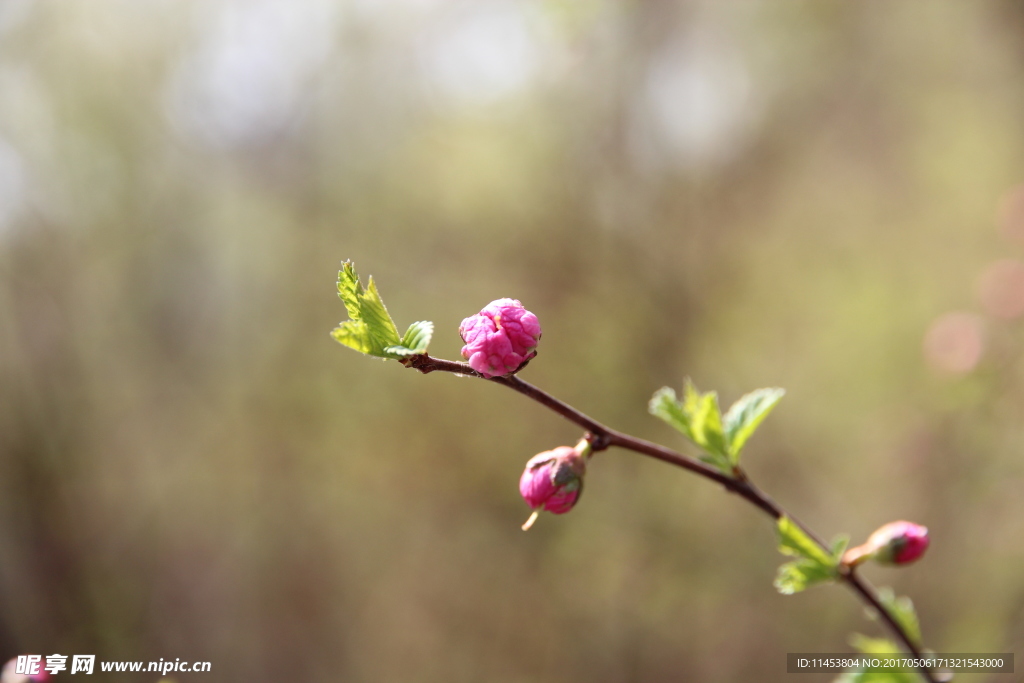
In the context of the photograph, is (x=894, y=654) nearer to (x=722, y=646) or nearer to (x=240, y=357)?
(x=722, y=646)

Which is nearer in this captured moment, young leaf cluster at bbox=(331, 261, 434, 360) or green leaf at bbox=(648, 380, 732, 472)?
young leaf cluster at bbox=(331, 261, 434, 360)

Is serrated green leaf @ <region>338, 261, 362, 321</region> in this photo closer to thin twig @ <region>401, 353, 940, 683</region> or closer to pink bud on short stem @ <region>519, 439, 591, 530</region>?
thin twig @ <region>401, 353, 940, 683</region>

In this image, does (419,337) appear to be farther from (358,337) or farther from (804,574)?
(804,574)

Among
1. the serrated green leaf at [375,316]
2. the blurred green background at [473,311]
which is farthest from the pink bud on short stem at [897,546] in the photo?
the blurred green background at [473,311]

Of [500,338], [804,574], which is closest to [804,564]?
[804,574]

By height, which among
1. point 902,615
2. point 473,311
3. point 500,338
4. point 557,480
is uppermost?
point 473,311

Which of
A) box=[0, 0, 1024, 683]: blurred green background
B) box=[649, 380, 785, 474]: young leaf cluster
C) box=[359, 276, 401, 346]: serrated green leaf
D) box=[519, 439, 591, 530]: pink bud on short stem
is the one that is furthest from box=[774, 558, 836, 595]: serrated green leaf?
box=[0, 0, 1024, 683]: blurred green background
